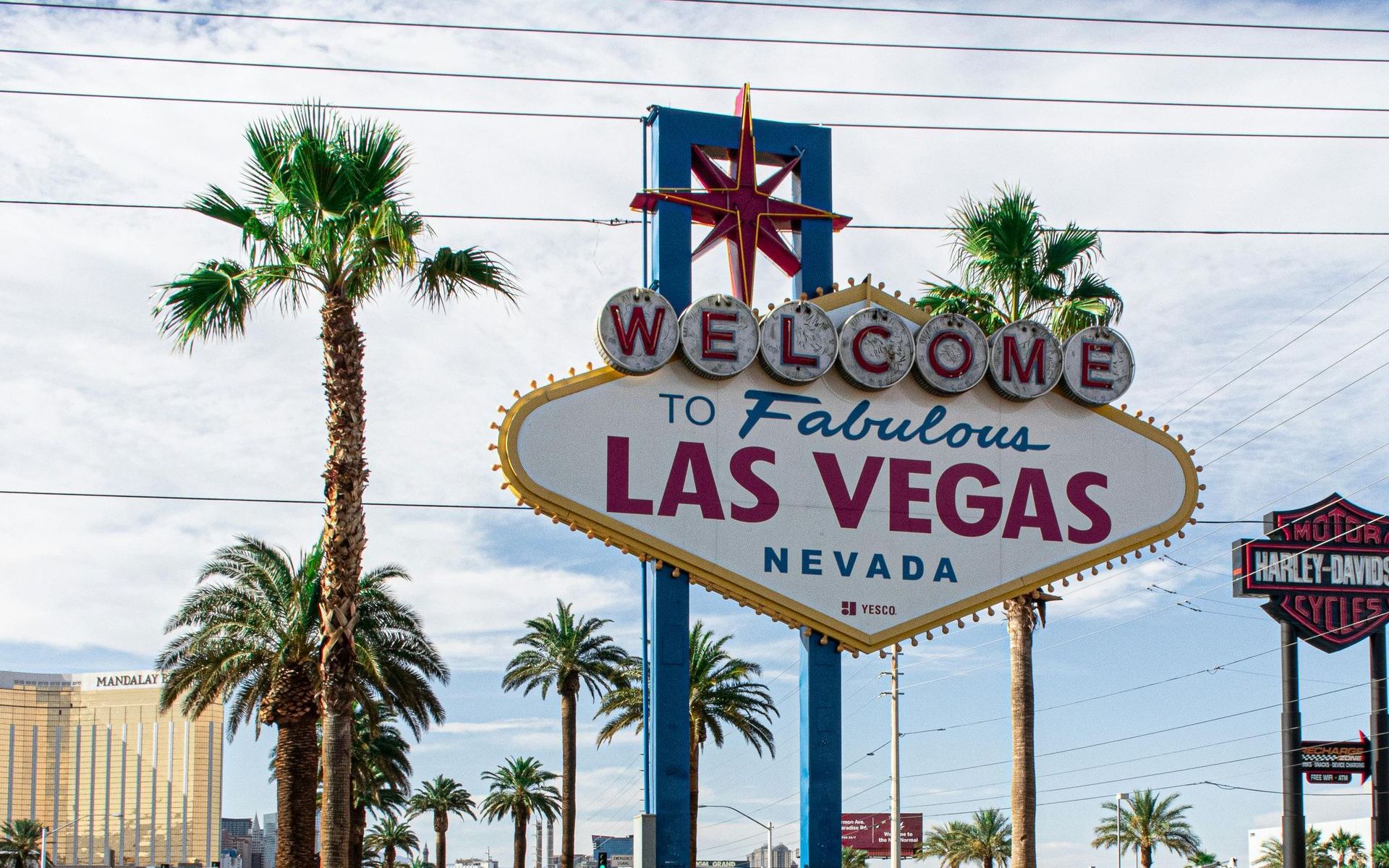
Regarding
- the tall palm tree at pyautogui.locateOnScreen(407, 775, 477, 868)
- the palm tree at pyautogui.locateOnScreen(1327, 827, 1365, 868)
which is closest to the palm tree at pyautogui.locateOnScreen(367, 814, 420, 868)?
the tall palm tree at pyautogui.locateOnScreen(407, 775, 477, 868)

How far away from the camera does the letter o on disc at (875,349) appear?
24656 mm

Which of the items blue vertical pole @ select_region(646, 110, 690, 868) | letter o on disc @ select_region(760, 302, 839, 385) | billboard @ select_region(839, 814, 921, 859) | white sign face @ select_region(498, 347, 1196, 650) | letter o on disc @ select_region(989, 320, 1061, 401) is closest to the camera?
blue vertical pole @ select_region(646, 110, 690, 868)

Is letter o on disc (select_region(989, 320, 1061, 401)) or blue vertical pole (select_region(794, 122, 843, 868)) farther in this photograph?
letter o on disc (select_region(989, 320, 1061, 401))

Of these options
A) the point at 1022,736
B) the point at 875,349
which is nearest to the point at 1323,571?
the point at 1022,736

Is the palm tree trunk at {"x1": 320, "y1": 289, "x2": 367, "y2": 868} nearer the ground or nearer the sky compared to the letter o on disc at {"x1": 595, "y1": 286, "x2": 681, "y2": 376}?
nearer the ground

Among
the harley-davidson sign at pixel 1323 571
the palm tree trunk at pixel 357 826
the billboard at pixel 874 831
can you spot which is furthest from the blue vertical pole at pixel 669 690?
the billboard at pixel 874 831

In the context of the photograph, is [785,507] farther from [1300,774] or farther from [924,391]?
[1300,774]

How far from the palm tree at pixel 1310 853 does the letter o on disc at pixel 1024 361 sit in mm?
60841

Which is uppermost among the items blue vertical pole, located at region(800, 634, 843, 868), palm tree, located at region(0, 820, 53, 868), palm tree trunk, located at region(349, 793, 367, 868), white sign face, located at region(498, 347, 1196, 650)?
white sign face, located at region(498, 347, 1196, 650)

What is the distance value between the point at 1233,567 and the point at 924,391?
19.5 meters

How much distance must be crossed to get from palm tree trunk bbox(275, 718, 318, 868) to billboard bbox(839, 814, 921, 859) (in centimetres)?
9174

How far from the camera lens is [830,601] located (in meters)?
24.0

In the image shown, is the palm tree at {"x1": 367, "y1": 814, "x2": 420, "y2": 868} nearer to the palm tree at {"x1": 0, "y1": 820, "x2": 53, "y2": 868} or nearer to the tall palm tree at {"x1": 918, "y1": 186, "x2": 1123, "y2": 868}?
the palm tree at {"x1": 0, "y1": 820, "x2": 53, "y2": 868}

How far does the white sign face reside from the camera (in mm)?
23516
